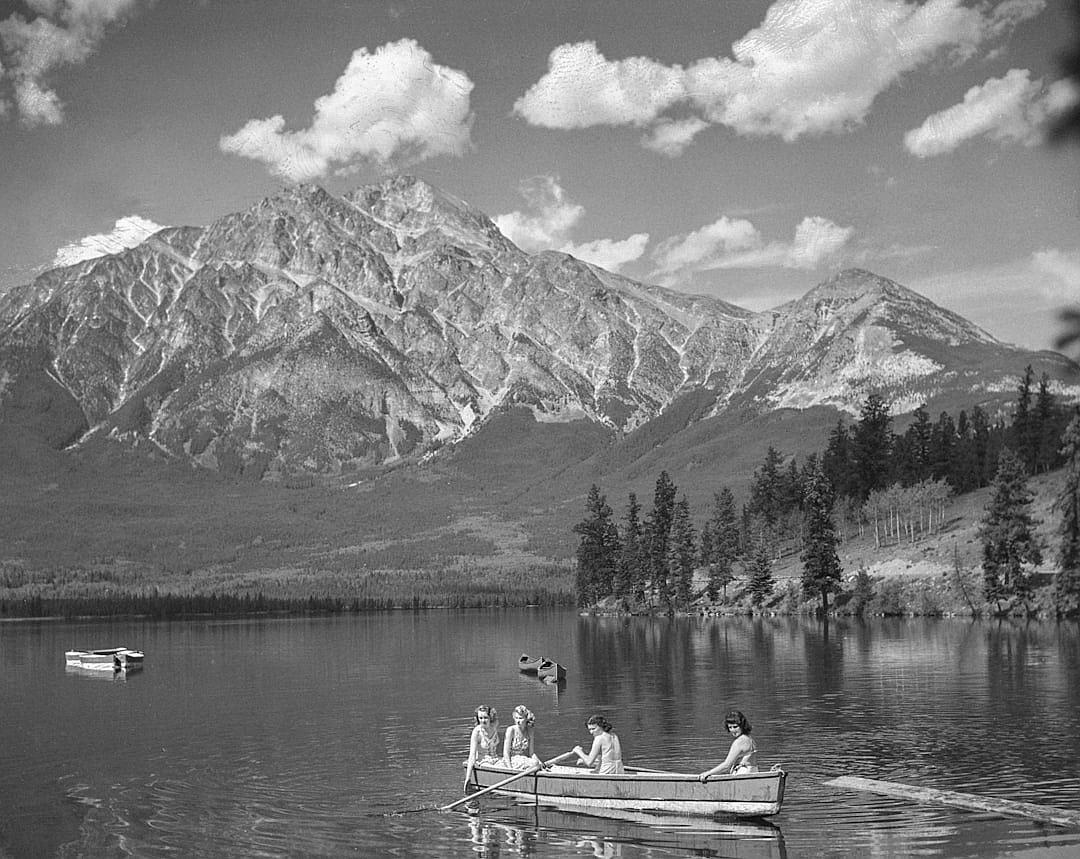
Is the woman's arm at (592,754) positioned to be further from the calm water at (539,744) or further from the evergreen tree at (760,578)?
the evergreen tree at (760,578)

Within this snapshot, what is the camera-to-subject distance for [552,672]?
9994 cm

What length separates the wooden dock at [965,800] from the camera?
40031 millimetres

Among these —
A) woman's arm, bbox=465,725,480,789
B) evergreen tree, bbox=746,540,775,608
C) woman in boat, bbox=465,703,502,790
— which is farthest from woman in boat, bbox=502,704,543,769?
evergreen tree, bbox=746,540,775,608

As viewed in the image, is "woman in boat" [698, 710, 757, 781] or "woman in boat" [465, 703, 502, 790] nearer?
"woman in boat" [698, 710, 757, 781]

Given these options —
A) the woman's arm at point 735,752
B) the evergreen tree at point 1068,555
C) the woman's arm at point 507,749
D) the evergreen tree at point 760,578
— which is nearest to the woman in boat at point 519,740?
the woman's arm at point 507,749

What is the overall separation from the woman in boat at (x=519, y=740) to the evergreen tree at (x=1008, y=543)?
120 metres

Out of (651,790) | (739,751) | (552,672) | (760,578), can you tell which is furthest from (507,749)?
(760,578)

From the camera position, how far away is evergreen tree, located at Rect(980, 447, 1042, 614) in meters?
152

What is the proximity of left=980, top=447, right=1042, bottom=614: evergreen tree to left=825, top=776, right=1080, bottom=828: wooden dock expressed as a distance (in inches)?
4522

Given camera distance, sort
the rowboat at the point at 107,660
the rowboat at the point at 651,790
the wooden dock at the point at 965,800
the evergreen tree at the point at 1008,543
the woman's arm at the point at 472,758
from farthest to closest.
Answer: the evergreen tree at the point at 1008,543 < the rowboat at the point at 107,660 < the woman's arm at the point at 472,758 < the rowboat at the point at 651,790 < the wooden dock at the point at 965,800

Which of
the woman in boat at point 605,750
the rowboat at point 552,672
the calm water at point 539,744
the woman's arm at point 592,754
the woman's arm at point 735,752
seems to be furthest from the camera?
the rowboat at point 552,672

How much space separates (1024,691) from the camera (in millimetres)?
76875

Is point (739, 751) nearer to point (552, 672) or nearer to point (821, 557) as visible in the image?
point (552, 672)

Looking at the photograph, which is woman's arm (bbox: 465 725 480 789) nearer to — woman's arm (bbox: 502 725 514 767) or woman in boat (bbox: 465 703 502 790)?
woman in boat (bbox: 465 703 502 790)
